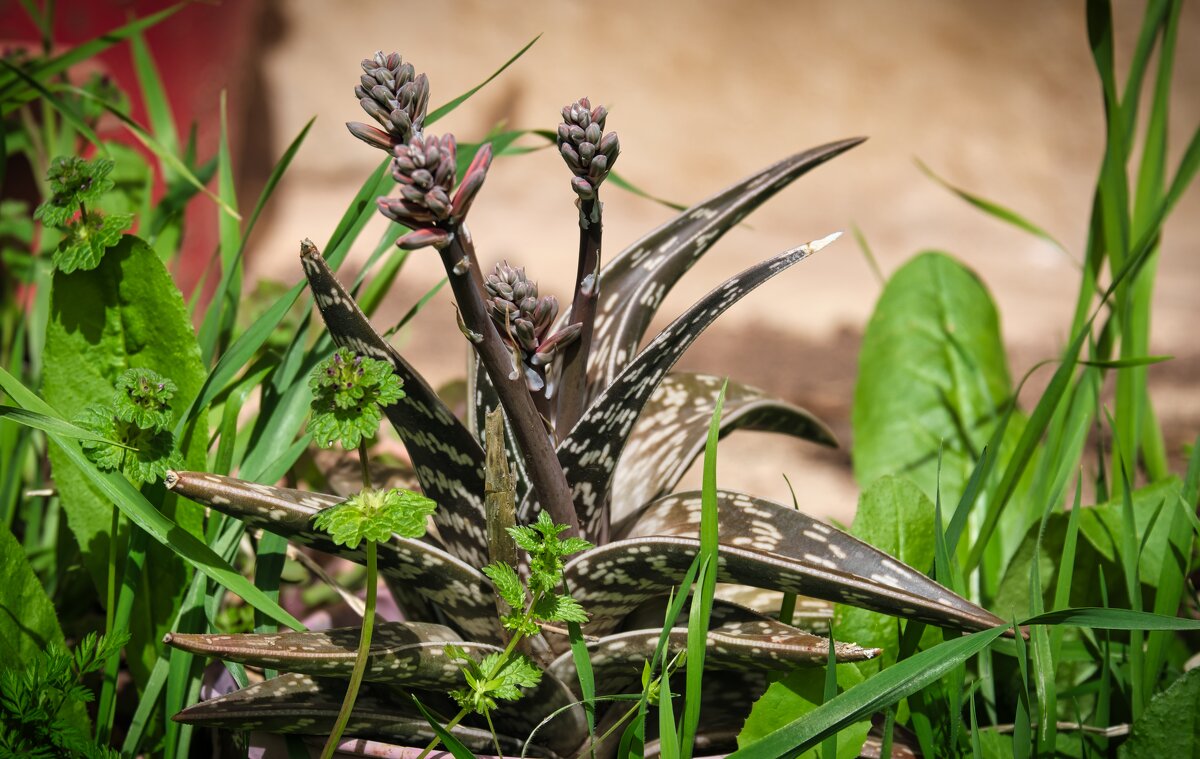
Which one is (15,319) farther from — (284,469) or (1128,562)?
(1128,562)

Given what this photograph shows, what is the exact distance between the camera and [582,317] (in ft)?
1.72

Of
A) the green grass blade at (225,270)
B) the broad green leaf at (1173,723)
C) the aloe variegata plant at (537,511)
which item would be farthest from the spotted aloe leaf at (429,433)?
the broad green leaf at (1173,723)

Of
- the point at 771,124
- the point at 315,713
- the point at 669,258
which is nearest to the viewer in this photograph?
the point at 315,713

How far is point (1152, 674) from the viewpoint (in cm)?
62

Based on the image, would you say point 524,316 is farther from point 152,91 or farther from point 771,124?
point 771,124

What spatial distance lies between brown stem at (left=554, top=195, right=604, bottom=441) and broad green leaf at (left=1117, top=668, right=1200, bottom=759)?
399mm

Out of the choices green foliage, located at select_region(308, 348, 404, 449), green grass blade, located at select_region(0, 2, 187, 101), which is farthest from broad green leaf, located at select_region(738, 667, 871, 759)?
green grass blade, located at select_region(0, 2, 187, 101)

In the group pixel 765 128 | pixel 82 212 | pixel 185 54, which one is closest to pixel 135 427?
pixel 82 212

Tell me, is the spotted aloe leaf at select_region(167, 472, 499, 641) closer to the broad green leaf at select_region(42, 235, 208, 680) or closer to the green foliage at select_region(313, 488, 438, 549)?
the green foliage at select_region(313, 488, 438, 549)

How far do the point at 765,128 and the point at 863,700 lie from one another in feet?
4.89

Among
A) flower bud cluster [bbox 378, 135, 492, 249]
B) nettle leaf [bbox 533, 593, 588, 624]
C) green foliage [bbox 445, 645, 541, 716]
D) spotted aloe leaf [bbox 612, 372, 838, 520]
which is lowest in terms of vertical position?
green foliage [bbox 445, 645, 541, 716]

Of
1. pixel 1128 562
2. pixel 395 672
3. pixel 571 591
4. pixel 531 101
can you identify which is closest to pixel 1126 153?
pixel 1128 562

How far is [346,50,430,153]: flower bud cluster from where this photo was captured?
17.0 inches

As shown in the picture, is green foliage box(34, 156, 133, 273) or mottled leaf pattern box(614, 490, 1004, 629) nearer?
mottled leaf pattern box(614, 490, 1004, 629)
